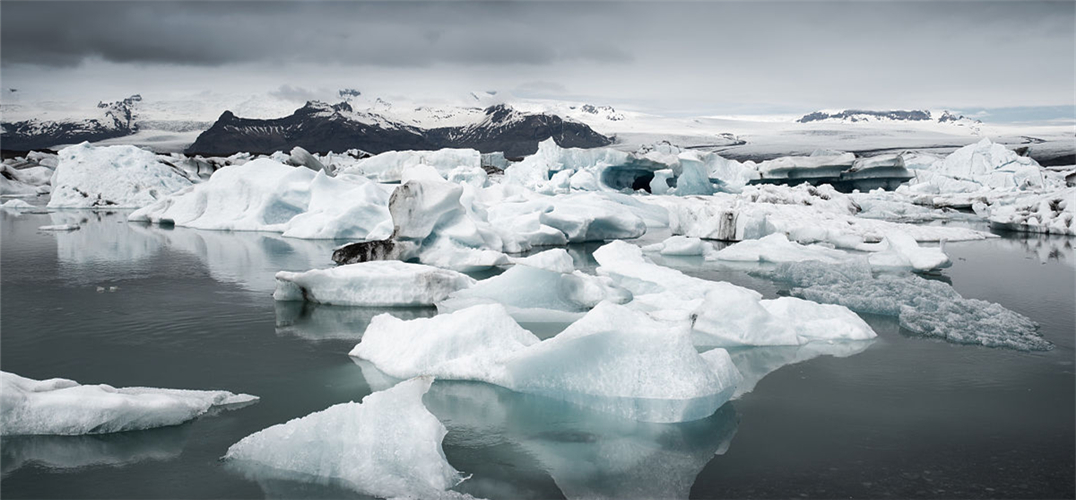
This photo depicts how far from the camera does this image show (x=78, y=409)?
10.1ft

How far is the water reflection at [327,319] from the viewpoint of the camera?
16.6 feet

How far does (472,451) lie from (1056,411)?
290cm

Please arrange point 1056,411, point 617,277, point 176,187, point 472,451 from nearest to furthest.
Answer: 1. point 472,451
2. point 1056,411
3. point 617,277
4. point 176,187

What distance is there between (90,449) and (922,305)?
574 cm

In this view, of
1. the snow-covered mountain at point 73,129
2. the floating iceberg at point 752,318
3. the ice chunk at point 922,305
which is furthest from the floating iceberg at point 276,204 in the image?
the snow-covered mountain at point 73,129

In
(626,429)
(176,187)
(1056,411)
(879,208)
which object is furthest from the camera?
(176,187)

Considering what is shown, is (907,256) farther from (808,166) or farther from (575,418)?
(808,166)

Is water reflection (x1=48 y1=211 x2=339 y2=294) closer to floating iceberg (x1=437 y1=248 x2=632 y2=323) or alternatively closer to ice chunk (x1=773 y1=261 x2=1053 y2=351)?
floating iceberg (x1=437 y1=248 x2=632 y2=323)

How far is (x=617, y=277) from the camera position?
23.0ft

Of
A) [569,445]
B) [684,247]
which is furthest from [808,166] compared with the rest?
[569,445]

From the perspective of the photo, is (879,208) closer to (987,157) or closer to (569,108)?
(987,157)

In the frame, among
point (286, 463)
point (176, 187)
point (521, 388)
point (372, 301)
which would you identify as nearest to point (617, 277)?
point (372, 301)

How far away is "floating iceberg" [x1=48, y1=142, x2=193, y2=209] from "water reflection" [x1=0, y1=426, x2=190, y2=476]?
17.6 meters

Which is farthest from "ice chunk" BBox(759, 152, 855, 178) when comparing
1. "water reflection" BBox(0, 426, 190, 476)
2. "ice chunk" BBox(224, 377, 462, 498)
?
"water reflection" BBox(0, 426, 190, 476)
